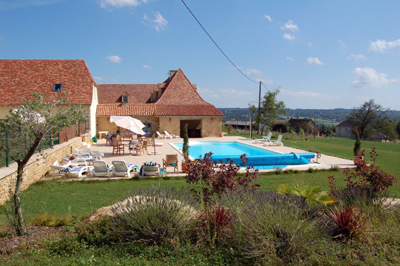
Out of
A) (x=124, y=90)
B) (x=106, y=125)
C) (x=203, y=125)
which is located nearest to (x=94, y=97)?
(x=106, y=125)

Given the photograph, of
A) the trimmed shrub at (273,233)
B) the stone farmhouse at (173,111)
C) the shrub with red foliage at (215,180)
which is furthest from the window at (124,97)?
the trimmed shrub at (273,233)

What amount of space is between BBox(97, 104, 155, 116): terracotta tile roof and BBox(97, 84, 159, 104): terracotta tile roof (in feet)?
19.8

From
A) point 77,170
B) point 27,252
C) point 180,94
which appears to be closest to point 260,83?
point 180,94

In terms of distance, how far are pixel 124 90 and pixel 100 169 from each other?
2752 centimetres

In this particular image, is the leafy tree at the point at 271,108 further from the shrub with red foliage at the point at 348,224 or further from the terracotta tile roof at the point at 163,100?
the shrub with red foliage at the point at 348,224

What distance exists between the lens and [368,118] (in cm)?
5978

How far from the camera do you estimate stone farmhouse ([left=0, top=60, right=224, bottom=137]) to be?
25.8 metres

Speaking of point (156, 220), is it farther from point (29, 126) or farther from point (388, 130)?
point (388, 130)

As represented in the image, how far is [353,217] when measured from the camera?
184 inches

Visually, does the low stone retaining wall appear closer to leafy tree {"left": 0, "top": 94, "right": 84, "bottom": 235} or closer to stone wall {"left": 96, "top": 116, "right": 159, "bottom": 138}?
leafy tree {"left": 0, "top": 94, "right": 84, "bottom": 235}

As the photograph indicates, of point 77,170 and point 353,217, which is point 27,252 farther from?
point 77,170

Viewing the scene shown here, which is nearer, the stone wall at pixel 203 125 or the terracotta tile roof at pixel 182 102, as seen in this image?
the stone wall at pixel 203 125

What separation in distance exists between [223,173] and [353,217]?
2.29m

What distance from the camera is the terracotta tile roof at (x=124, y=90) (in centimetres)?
3716
